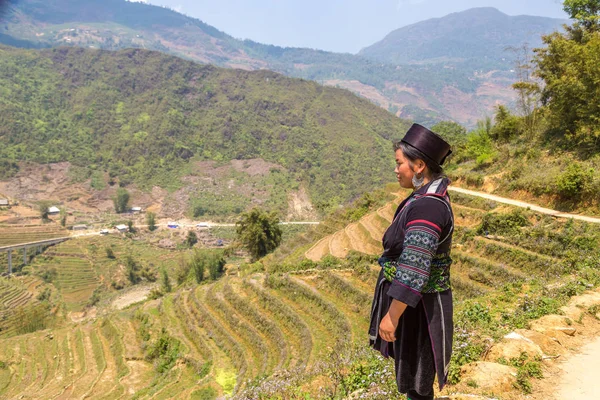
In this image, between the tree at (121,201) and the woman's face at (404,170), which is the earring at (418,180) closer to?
the woman's face at (404,170)

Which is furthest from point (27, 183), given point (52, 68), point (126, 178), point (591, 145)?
point (591, 145)

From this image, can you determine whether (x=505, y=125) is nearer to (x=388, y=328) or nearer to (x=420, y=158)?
(x=420, y=158)

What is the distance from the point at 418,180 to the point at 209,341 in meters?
14.6

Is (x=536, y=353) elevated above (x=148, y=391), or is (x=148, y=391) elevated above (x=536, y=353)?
(x=536, y=353)

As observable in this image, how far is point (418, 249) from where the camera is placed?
81.3 inches

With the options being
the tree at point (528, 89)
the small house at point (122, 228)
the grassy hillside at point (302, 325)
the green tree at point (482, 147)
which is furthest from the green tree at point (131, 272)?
the tree at point (528, 89)

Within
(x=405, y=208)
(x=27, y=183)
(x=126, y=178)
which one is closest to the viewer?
(x=405, y=208)

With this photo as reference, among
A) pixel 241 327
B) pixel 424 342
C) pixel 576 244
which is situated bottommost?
pixel 241 327

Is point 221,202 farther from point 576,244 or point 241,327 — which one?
point 576,244

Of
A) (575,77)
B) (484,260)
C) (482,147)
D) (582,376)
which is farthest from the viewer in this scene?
(482,147)

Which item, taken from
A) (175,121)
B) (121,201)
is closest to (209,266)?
(121,201)

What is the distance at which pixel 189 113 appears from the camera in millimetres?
109562

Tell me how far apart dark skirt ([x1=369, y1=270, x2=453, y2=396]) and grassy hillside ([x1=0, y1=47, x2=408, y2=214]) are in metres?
70.0

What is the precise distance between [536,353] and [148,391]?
12.8 metres
